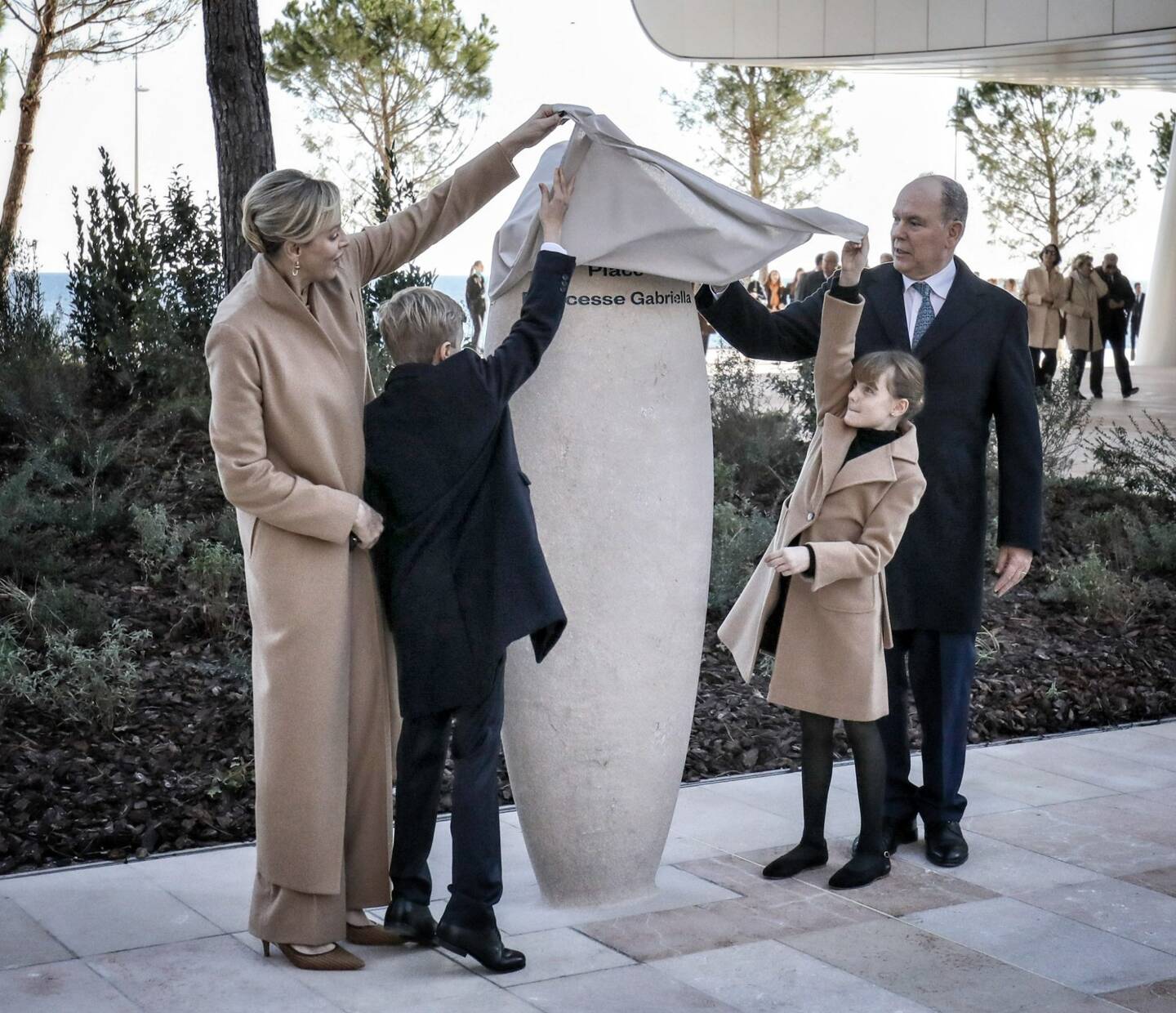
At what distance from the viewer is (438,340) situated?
129 inches

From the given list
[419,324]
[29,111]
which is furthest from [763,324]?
[29,111]

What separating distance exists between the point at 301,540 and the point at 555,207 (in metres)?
0.99

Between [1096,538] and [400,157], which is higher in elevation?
[400,157]

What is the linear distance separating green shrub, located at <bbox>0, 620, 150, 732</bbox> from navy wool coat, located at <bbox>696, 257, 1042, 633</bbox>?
8.43 ft

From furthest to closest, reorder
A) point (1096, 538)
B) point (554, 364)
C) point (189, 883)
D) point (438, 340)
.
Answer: point (1096, 538) < point (189, 883) < point (554, 364) < point (438, 340)

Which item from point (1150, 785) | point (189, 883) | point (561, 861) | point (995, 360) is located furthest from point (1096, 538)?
point (189, 883)

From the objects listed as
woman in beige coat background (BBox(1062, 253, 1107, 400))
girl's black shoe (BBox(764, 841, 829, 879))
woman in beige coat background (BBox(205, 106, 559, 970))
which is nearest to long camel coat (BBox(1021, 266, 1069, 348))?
woman in beige coat background (BBox(1062, 253, 1107, 400))

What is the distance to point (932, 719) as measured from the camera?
4.24 meters

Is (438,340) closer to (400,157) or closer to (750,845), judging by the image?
(750,845)

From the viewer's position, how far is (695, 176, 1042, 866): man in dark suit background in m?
4.14

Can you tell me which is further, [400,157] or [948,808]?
[400,157]

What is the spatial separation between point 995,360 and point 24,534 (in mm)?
4350

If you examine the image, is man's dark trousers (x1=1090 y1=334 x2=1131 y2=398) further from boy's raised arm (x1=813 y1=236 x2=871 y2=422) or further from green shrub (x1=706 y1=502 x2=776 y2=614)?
boy's raised arm (x1=813 y1=236 x2=871 y2=422)

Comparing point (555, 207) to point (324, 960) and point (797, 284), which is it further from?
point (797, 284)
